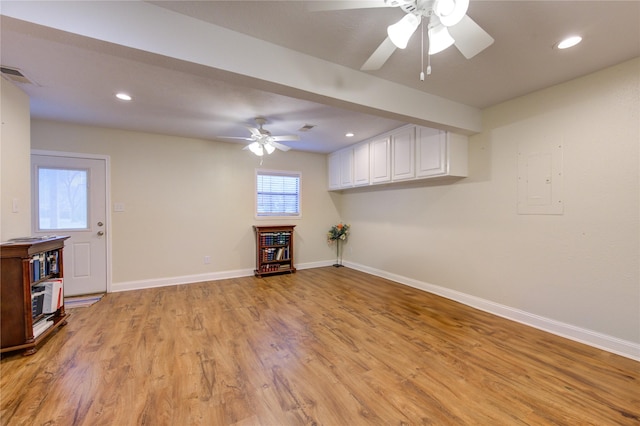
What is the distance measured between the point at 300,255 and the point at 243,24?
432cm

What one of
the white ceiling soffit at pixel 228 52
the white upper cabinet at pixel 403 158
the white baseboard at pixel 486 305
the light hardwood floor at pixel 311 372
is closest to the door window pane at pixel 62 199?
the white baseboard at pixel 486 305

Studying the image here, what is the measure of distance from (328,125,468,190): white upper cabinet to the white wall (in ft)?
1.02

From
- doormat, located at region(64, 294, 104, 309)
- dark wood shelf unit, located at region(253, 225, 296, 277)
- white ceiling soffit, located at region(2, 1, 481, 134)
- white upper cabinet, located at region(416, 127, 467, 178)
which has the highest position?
white ceiling soffit, located at region(2, 1, 481, 134)

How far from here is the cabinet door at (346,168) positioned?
504 centimetres

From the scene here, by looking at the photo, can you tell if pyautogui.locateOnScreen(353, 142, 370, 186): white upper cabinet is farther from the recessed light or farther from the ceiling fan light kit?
the ceiling fan light kit

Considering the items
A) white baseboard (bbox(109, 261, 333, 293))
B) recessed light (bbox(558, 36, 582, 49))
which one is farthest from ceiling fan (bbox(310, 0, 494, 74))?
white baseboard (bbox(109, 261, 333, 293))

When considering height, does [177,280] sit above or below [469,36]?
below

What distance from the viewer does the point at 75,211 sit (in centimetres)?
380

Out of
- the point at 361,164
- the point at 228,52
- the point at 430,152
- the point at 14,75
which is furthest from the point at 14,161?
the point at 430,152

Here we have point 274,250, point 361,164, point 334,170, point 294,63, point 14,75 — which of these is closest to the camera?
point 294,63

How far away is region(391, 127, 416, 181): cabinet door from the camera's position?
12.3 feet

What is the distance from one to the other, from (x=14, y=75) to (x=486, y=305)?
5.48m

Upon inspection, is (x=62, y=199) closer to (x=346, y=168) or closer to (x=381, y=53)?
(x=346, y=168)

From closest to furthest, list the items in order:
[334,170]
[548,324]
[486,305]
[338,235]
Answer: [548,324] → [486,305] → [334,170] → [338,235]
